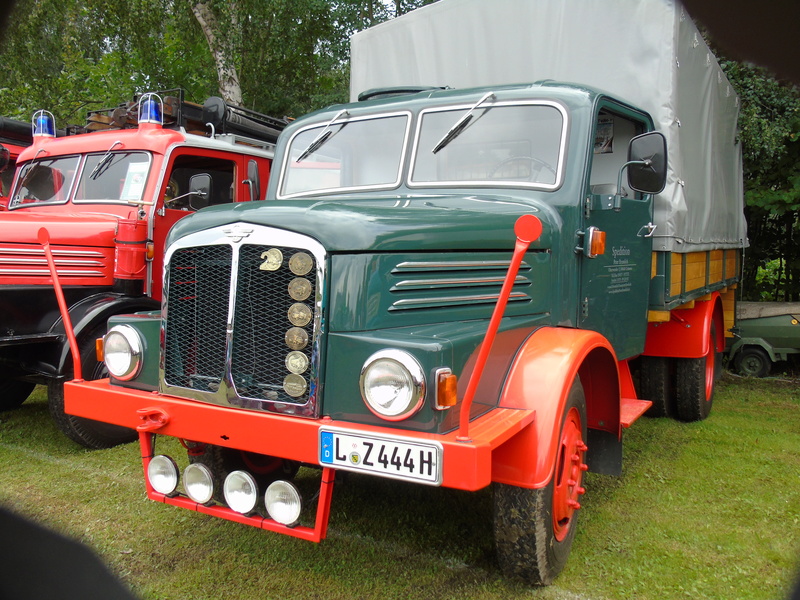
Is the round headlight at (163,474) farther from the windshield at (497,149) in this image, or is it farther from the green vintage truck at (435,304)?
the windshield at (497,149)

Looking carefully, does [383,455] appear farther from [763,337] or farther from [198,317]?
[763,337]

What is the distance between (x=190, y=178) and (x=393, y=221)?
10.7ft

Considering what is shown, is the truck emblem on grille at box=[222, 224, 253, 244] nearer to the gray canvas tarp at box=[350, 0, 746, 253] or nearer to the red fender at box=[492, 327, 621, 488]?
the red fender at box=[492, 327, 621, 488]

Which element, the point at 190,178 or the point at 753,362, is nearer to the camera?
the point at 190,178

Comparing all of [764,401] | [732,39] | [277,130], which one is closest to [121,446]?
[277,130]

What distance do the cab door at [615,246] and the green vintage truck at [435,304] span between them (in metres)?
0.02

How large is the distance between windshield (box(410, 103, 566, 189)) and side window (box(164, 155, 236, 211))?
2.53 m

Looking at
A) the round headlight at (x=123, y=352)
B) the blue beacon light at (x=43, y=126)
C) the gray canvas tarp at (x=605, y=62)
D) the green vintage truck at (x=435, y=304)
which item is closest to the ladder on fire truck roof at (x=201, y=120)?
the blue beacon light at (x=43, y=126)

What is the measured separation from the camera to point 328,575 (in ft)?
9.42

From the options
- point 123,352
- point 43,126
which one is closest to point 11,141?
point 43,126

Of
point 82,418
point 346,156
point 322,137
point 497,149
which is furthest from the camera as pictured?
point 82,418

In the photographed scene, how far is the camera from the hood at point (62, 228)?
Answer: 14.8 feet

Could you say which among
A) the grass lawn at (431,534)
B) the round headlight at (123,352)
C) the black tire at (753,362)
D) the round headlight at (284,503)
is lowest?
the grass lawn at (431,534)

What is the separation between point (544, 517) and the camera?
2576 mm
